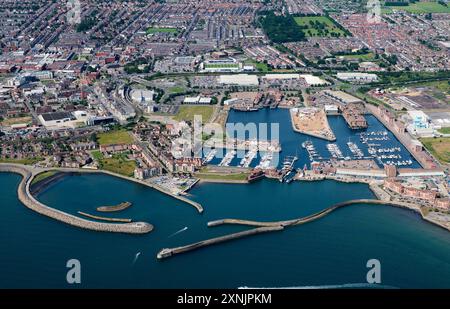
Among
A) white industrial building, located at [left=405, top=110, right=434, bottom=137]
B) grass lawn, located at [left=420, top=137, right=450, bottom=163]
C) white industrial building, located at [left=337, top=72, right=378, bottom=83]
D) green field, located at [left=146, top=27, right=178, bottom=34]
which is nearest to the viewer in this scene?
grass lawn, located at [left=420, top=137, right=450, bottom=163]

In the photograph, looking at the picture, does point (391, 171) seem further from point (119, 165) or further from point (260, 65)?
point (260, 65)

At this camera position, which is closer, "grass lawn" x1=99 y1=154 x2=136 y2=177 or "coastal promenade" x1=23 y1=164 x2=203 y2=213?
"coastal promenade" x1=23 y1=164 x2=203 y2=213

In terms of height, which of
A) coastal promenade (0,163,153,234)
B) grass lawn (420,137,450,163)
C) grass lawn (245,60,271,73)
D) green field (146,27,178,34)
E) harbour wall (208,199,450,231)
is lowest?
harbour wall (208,199,450,231)

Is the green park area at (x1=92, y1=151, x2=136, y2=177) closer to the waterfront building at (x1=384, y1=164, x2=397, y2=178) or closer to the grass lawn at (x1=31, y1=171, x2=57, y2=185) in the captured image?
the grass lawn at (x1=31, y1=171, x2=57, y2=185)

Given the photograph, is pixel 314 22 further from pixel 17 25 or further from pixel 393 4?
pixel 17 25

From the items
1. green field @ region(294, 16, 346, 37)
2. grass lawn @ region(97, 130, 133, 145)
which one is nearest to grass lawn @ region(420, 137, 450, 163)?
grass lawn @ region(97, 130, 133, 145)

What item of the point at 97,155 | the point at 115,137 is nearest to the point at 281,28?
the point at 115,137
